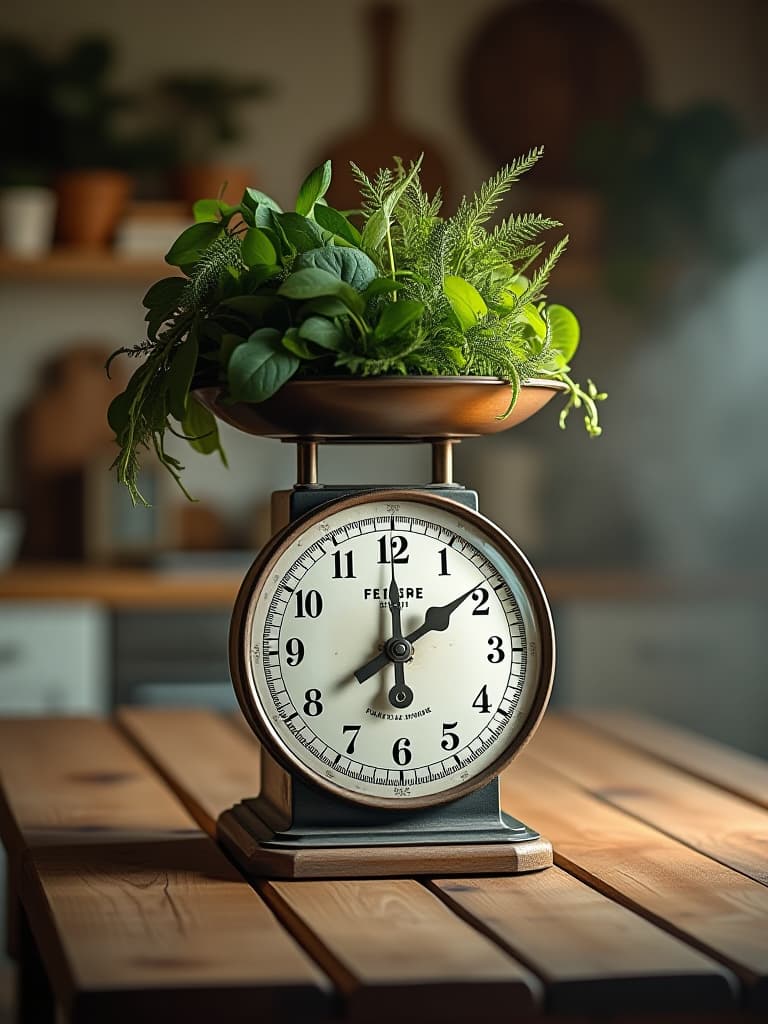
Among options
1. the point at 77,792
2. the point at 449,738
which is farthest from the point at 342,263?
the point at 77,792

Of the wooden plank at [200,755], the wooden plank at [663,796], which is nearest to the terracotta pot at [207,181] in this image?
the wooden plank at [200,755]

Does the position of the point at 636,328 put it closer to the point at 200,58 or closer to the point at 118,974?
the point at 200,58

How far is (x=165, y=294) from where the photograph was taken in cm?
120

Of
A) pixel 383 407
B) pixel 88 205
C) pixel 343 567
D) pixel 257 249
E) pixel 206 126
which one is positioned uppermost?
pixel 206 126

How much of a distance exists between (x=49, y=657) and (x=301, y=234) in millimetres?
2366

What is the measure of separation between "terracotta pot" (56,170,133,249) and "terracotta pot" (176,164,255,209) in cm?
15

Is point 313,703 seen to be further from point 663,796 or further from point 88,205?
point 88,205

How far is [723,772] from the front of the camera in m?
1.55

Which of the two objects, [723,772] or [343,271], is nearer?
[343,271]

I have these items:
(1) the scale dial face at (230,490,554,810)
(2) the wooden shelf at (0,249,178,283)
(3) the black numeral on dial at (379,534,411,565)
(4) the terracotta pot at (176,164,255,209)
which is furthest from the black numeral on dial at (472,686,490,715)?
(4) the terracotta pot at (176,164,255,209)

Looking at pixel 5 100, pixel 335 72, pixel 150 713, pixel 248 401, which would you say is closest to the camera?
pixel 248 401

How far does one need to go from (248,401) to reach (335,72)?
10.4 ft

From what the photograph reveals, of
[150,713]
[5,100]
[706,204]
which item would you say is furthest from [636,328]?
[150,713]

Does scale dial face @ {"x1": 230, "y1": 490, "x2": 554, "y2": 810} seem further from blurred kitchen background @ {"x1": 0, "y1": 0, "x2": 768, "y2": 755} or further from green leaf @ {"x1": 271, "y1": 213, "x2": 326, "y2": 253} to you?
blurred kitchen background @ {"x1": 0, "y1": 0, "x2": 768, "y2": 755}
